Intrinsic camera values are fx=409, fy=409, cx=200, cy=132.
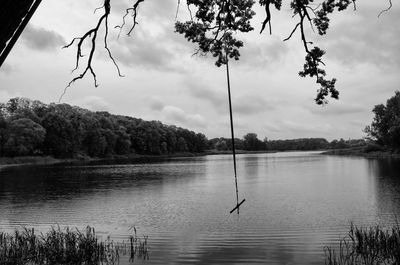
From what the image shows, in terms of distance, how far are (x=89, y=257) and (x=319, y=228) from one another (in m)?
13.4

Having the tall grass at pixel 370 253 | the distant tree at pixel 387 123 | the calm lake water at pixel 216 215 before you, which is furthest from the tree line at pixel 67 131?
the tall grass at pixel 370 253

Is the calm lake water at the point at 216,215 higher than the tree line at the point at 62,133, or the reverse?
the tree line at the point at 62,133

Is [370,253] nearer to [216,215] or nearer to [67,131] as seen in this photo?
[216,215]

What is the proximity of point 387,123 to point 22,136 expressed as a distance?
110148 millimetres

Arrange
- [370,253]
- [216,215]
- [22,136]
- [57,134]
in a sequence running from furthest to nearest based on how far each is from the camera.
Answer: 1. [57,134]
2. [22,136]
3. [216,215]
4. [370,253]

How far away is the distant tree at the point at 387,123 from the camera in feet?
396

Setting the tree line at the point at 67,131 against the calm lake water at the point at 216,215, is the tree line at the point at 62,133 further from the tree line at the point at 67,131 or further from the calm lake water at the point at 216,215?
the calm lake water at the point at 216,215

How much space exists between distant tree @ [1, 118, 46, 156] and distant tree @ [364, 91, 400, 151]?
99.6 metres

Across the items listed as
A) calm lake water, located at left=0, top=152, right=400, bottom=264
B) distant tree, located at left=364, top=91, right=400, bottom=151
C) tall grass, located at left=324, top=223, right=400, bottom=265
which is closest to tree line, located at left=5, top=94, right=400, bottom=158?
distant tree, located at left=364, top=91, right=400, bottom=151

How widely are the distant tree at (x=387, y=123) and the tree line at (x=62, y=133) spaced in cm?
9488

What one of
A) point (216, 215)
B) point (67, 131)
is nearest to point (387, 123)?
point (67, 131)

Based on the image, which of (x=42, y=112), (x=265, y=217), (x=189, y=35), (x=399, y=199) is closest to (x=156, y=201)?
(x=265, y=217)

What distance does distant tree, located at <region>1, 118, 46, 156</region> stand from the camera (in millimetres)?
108562

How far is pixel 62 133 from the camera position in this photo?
131 meters
